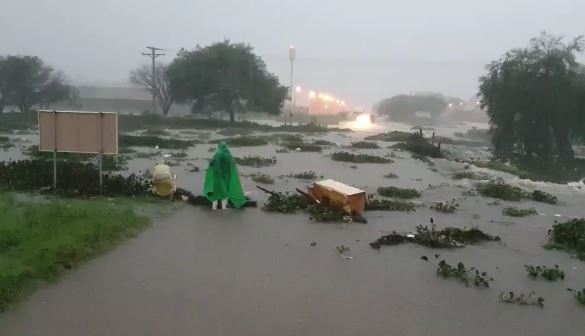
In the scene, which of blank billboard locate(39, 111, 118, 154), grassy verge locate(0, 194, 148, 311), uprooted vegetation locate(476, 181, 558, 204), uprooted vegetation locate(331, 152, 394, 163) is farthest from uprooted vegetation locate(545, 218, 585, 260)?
uprooted vegetation locate(331, 152, 394, 163)

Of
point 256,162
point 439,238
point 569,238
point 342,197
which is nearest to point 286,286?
point 439,238

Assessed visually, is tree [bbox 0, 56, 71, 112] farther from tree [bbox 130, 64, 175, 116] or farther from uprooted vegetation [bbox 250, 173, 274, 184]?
uprooted vegetation [bbox 250, 173, 274, 184]

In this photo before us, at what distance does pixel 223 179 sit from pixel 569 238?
263 inches

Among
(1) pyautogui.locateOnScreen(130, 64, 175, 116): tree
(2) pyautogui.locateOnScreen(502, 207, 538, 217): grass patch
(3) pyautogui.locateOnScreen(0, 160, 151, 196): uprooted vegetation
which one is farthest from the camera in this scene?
(1) pyautogui.locateOnScreen(130, 64, 175, 116): tree

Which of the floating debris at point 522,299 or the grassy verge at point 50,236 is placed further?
the floating debris at point 522,299

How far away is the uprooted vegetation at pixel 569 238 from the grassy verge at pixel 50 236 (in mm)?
7401

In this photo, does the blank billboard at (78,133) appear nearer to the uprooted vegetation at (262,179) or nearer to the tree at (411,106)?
the uprooted vegetation at (262,179)

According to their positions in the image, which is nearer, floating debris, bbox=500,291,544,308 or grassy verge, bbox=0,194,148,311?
grassy verge, bbox=0,194,148,311

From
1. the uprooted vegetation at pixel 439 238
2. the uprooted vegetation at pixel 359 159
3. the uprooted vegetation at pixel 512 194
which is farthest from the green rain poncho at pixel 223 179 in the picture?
the uprooted vegetation at pixel 359 159

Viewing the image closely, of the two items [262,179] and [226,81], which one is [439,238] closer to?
[262,179]

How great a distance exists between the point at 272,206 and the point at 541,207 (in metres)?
7.51

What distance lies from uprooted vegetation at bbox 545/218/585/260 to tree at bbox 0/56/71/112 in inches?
2224

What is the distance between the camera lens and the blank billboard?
11.6 meters

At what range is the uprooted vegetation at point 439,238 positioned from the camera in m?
8.94
